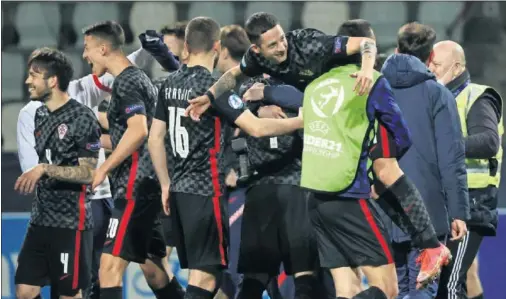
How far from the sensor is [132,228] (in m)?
7.26

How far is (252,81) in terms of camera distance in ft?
24.2

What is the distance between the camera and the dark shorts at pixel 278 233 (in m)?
7.10

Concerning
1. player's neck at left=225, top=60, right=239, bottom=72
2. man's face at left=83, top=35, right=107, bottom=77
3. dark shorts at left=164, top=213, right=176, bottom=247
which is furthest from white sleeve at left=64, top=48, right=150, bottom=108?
man's face at left=83, top=35, right=107, bottom=77

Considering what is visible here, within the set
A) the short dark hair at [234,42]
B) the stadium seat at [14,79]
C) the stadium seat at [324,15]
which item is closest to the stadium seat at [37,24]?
the stadium seat at [14,79]

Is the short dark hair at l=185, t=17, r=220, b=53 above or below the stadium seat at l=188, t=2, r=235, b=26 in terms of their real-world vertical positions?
above

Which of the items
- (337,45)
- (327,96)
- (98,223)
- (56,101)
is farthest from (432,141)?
(98,223)

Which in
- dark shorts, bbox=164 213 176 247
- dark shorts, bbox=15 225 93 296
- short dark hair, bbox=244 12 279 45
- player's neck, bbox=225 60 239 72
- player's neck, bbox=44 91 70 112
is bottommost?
dark shorts, bbox=164 213 176 247

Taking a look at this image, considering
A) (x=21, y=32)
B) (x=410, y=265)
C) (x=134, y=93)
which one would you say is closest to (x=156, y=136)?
(x=134, y=93)

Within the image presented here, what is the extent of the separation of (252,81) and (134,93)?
653mm

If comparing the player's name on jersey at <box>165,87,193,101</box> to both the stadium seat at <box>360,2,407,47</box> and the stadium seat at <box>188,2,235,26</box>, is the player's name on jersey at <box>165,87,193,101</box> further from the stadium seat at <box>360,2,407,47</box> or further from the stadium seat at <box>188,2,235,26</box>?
the stadium seat at <box>360,2,407,47</box>

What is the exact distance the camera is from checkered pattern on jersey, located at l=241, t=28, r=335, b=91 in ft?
20.8

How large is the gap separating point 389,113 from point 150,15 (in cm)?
555

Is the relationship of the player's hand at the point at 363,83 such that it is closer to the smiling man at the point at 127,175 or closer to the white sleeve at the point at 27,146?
the smiling man at the point at 127,175

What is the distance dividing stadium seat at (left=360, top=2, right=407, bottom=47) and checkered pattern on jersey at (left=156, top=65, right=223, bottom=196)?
4346 mm
